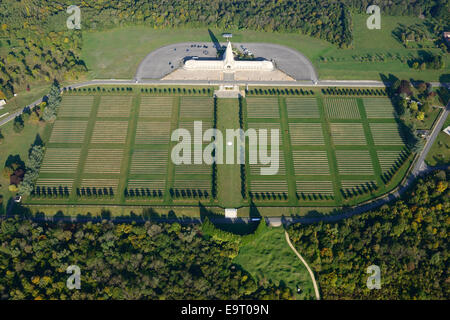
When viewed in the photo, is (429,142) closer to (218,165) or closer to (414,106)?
(414,106)

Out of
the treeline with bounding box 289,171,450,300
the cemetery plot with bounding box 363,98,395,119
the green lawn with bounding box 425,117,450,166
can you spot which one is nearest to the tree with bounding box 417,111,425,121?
the green lawn with bounding box 425,117,450,166

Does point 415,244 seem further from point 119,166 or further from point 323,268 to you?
point 119,166

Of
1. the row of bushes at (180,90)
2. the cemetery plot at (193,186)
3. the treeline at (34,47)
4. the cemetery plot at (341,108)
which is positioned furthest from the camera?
the treeline at (34,47)

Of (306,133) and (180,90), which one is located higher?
(180,90)

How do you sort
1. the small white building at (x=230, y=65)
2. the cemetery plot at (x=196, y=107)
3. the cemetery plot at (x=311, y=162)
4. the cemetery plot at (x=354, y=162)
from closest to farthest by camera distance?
the cemetery plot at (x=311, y=162) < the cemetery plot at (x=354, y=162) < the cemetery plot at (x=196, y=107) < the small white building at (x=230, y=65)

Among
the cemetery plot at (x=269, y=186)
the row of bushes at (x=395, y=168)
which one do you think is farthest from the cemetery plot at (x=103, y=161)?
the row of bushes at (x=395, y=168)

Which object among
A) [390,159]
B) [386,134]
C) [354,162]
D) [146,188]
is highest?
[386,134]

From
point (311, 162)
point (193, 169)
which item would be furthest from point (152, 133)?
point (311, 162)

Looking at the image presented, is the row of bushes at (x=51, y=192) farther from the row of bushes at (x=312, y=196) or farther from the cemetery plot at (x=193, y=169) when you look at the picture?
the row of bushes at (x=312, y=196)

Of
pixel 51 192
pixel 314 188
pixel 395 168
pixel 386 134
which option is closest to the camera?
pixel 51 192
